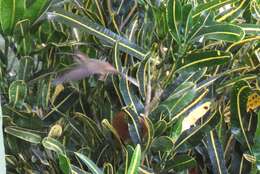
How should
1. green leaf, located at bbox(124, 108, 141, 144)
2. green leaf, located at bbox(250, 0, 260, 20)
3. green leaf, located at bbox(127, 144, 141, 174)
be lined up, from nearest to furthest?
green leaf, located at bbox(127, 144, 141, 174), green leaf, located at bbox(124, 108, 141, 144), green leaf, located at bbox(250, 0, 260, 20)

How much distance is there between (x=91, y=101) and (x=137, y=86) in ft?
0.48

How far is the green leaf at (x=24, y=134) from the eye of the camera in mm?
904

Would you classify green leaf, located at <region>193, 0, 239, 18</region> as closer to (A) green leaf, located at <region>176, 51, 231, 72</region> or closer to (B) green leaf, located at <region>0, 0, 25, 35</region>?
(A) green leaf, located at <region>176, 51, 231, 72</region>

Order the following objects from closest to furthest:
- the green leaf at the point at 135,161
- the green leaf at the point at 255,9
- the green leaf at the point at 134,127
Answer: the green leaf at the point at 135,161
the green leaf at the point at 134,127
the green leaf at the point at 255,9

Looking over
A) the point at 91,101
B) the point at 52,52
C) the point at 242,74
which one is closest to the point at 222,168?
the point at 242,74

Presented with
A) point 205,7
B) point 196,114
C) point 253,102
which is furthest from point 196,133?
point 205,7

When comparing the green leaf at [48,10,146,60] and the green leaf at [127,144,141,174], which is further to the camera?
the green leaf at [48,10,146,60]

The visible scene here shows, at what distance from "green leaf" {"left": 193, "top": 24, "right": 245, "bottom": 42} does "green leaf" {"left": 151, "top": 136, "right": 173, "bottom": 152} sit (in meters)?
0.19

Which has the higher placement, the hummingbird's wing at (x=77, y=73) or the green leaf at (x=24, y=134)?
the hummingbird's wing at (x=77, y=73)

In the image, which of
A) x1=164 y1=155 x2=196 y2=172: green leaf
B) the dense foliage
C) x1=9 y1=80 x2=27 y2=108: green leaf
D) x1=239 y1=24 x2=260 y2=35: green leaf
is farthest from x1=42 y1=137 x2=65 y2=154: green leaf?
x1=239 y1=24 x2=260 y2=35: green leaf

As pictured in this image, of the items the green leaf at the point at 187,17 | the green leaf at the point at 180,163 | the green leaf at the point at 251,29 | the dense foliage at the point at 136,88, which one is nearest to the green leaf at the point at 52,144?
the dense foliage at the point at 136,88

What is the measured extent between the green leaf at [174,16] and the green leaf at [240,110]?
159 millimetres

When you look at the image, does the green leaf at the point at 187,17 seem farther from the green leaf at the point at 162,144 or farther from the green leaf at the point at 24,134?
the green leaf at the point at 24,134

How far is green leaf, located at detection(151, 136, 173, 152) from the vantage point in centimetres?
84
